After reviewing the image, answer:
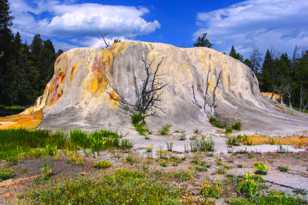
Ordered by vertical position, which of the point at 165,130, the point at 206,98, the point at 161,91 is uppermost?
the point at 161,91

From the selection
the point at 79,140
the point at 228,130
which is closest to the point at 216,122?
the point at 228,130

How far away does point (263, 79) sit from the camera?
7325cm

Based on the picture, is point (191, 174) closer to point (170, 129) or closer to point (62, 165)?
point (62, 165)

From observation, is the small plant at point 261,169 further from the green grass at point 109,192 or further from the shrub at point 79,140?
the shrub at point 79,140

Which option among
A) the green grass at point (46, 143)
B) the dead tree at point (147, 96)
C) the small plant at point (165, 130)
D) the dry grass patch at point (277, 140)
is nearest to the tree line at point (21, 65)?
the dead tree at point (147, 96)

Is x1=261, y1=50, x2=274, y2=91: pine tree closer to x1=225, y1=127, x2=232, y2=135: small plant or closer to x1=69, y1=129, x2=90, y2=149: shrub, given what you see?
x1=225, y1=127, x2=232, y2=135: small plant

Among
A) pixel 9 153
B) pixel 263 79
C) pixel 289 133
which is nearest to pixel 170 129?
pixel 289 133

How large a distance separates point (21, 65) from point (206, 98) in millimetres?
38368

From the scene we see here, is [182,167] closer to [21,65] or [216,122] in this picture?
[216,122]

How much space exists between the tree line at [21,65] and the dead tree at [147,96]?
16819 millimetres

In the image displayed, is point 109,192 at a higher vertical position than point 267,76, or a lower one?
lower

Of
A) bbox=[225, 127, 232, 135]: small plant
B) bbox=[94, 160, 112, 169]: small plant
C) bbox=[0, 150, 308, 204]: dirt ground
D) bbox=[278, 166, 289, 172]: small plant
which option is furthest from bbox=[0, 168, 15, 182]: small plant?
bbox=[225, 127, 232, 135]: small plant

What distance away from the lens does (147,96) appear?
24.4 metres

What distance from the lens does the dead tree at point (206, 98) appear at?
25.1m
